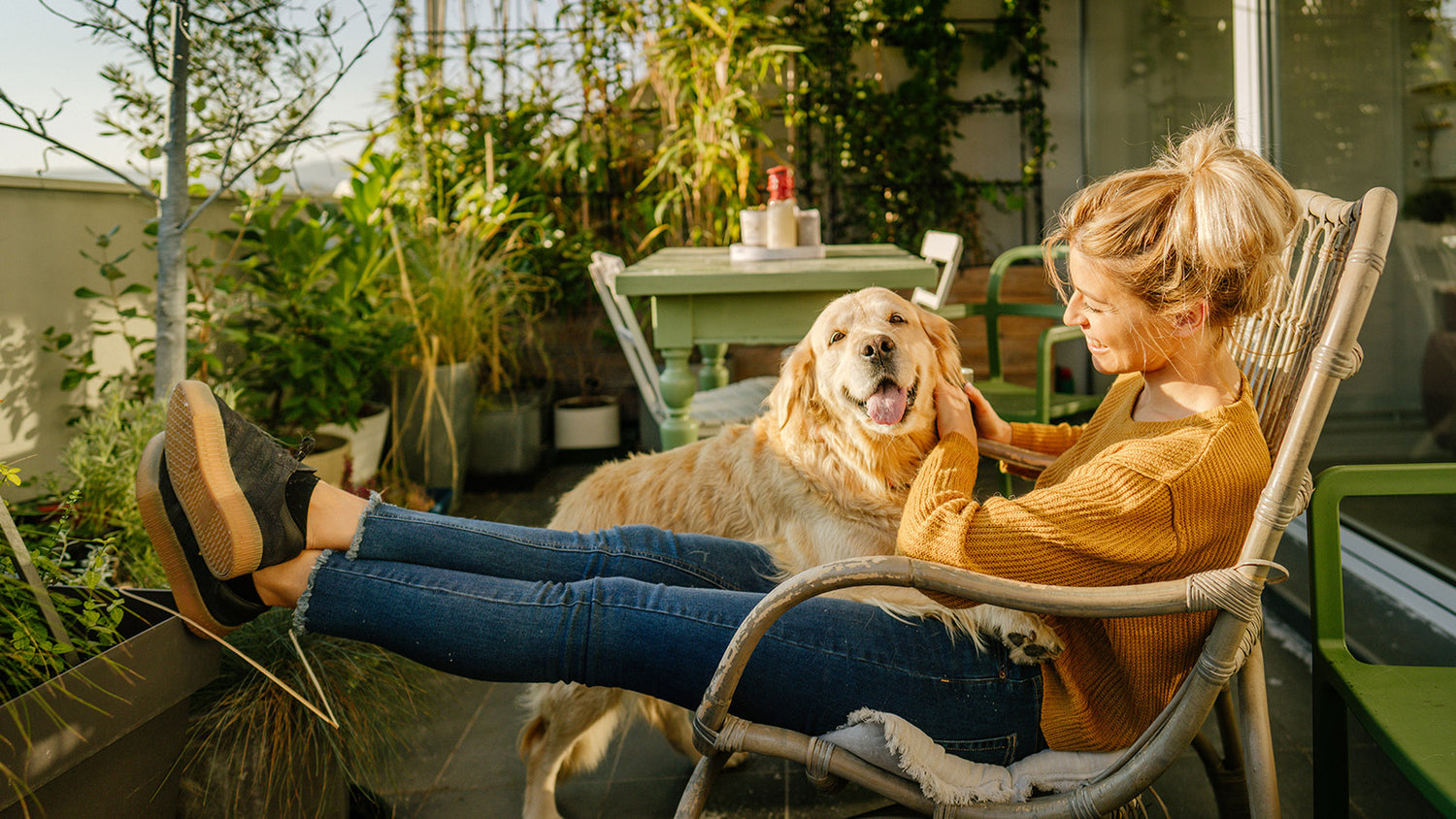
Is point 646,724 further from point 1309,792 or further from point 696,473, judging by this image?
point 1309,792

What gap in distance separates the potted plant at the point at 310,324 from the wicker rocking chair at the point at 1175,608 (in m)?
2.42

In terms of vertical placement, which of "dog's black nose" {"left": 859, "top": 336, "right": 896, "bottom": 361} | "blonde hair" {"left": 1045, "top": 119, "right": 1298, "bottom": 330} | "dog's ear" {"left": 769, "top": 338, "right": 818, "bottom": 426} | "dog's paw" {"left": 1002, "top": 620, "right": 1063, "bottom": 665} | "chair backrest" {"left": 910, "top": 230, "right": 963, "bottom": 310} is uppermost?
"chair backrest" {"left": 910, "top": 230, "right": 963, "bottom": 310}

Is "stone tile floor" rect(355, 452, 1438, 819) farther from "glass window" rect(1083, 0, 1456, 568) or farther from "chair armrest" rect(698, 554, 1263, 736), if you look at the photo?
"chair armrest" rect(698, 554, 1263, 736)

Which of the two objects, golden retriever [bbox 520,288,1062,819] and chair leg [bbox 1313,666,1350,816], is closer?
chair leg [bbox 1313,666,1350,816]

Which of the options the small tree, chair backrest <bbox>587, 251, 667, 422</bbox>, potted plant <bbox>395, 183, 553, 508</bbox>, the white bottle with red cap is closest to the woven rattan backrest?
the small tree

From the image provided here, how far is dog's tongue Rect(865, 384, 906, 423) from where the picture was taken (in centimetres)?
163

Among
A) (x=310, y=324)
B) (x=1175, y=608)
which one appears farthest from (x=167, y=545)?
(x=310, y=324)

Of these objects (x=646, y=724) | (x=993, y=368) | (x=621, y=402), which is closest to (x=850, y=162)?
(x=621, y=402)

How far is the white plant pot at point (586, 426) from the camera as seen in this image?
16.0 ft

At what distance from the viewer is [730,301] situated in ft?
9.28

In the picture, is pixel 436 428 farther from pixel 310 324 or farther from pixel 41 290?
pixel 41 290

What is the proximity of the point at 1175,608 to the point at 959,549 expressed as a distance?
0.79 feet

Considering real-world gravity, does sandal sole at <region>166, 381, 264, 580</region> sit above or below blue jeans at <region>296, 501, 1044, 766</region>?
above

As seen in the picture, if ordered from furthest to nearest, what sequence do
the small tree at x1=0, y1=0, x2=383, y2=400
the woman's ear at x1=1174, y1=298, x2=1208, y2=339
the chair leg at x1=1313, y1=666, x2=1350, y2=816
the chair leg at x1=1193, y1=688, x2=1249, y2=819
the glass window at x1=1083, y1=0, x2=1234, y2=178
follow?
the glass window at x1=1083, y1=0, x2=1234, y2=178
the small tree at x1=0, y1=0, x2=383, y2=400
the chair leg at x1=1193, y1=688, x2=1249, y2=819
the chair leg at x1=1313, y1=666, x2=1350, y2=816
the woman's ear at x1=1174, y1=298, x2=1208, y2=339
